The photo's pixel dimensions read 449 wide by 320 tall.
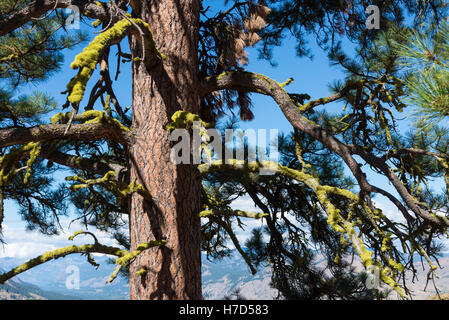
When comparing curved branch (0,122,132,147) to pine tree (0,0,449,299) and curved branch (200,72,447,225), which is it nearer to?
pine tree (0,0,449,299)

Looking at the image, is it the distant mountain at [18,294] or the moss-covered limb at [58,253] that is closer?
the moss-covered limb at [58,253]

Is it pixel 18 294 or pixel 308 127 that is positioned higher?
pixel 308 127

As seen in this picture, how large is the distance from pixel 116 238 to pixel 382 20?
4583 millimetres

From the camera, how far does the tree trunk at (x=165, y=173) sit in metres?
2.69

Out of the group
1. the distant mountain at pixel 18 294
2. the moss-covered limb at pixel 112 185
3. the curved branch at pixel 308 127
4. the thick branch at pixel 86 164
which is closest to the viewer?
the moss-covered limb at pixel 112 185

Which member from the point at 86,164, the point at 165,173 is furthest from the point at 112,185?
the point at 86,164

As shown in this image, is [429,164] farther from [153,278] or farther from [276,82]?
[153,278]

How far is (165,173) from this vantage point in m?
2.80

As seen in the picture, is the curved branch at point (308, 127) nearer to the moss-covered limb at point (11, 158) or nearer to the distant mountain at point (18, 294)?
the moss-covered limb at point (11, 158)

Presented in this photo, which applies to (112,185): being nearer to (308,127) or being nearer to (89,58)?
(89,58)

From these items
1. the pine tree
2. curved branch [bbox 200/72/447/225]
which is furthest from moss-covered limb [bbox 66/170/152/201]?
curved branch [bbox 200/72/447/225]

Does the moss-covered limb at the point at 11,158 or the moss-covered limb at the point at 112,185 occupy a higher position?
the moss-covered limb at the point at 11,158

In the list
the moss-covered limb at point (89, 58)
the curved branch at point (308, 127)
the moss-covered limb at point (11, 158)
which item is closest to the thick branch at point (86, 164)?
the moss-covered limb at point (11, 158)

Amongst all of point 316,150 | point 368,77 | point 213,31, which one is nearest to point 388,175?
point 368,77
